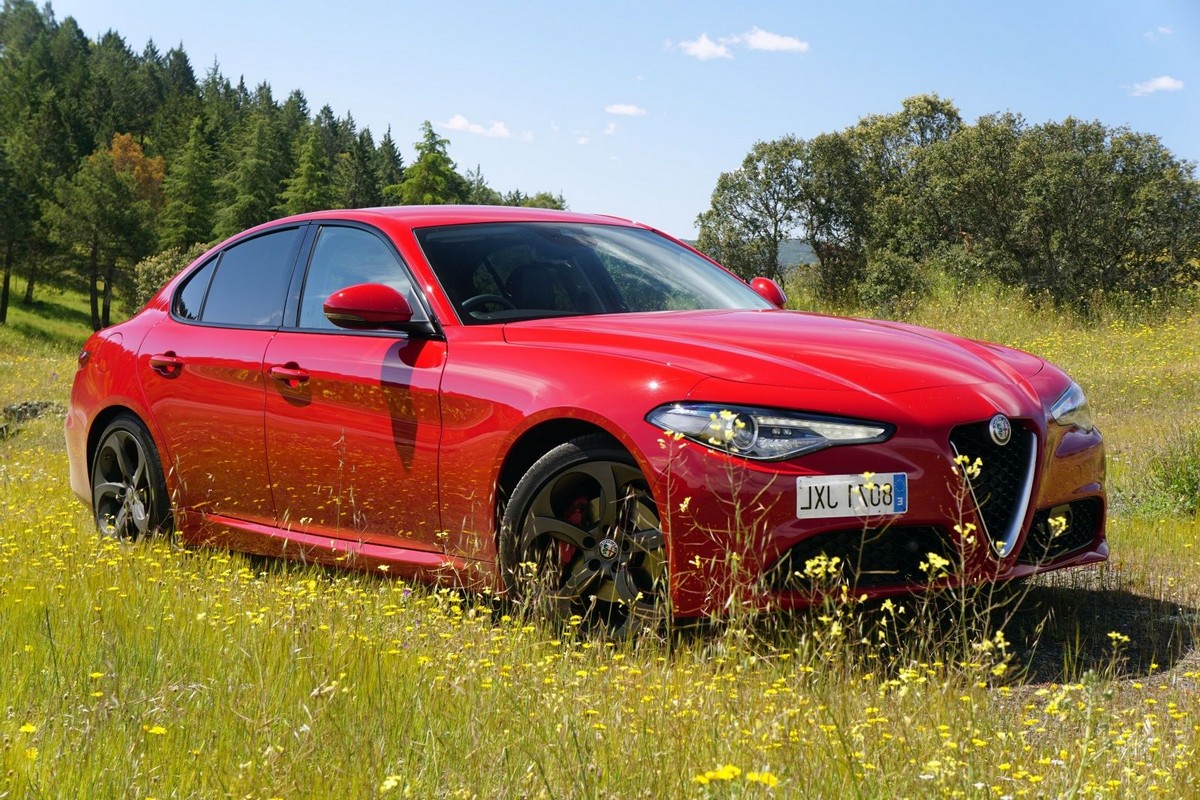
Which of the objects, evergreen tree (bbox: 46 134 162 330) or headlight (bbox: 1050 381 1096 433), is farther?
evergreen tree (bbox: 46 134 162 330)

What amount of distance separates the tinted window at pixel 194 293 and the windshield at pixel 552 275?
63.1 inches

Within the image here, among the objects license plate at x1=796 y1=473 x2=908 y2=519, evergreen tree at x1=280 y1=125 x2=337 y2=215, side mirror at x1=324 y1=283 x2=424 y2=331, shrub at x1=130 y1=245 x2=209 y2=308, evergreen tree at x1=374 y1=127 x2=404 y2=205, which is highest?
evergreen tree at x1=374 y1=127 x2=404 y2=205

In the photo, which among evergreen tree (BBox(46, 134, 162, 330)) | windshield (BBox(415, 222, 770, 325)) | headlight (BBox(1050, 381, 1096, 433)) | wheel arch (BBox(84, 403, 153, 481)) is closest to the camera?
headlight (BBox(1050, 381, 1096, 433))

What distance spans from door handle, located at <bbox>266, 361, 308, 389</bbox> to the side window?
210 mm

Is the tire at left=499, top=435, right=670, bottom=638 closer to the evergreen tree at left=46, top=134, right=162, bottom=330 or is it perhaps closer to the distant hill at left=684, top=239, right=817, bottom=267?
the distant hill at left=684, top=239, right=817, bottom=267

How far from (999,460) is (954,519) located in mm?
362

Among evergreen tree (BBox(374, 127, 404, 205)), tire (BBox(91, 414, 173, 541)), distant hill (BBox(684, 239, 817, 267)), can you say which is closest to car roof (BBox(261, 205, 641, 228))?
tire (BBox(91, 414, 173, 541))

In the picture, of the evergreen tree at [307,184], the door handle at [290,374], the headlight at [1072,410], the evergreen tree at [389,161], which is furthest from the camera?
the evergreen tree at [389,161]

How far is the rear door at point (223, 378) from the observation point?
5.40 m

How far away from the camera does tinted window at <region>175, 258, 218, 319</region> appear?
20.2 feet

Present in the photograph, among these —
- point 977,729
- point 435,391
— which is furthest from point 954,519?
point 435,391

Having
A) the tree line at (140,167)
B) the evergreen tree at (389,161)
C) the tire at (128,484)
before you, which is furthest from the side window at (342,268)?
the evergreen tree at (389,161)

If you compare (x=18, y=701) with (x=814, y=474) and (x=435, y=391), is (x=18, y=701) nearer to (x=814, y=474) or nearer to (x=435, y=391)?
(x=435, y=391)

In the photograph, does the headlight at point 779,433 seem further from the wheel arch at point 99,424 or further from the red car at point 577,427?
the wheel arch at point 99,424
